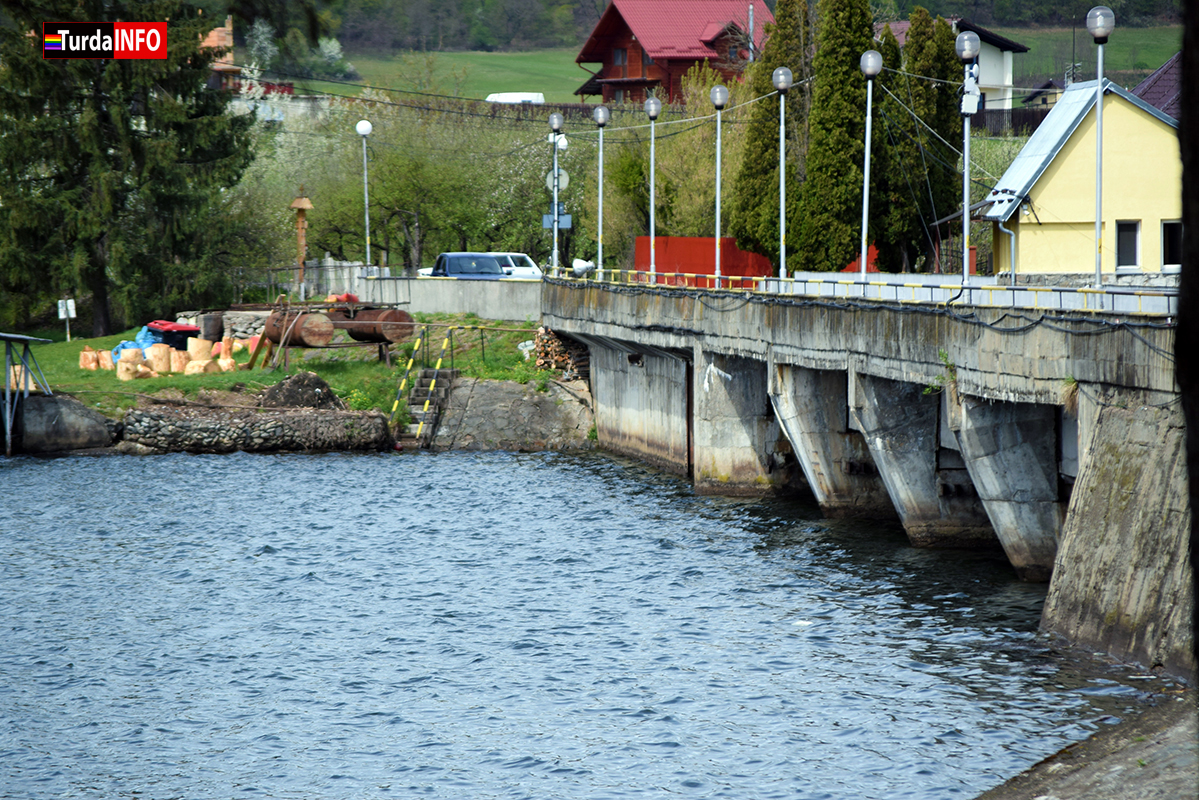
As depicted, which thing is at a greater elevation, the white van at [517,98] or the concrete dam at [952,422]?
the white van at [517,98]

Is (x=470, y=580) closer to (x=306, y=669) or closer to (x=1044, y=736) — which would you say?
(x=306, y=669)

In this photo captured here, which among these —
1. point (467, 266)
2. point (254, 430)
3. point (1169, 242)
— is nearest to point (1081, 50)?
point (467, 266)

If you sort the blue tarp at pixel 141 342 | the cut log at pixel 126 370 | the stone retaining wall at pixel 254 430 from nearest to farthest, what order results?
the stone retaining wall at pixel 254 430, the cut log at pixel 126 370, the blue tarp at pixel 141 342

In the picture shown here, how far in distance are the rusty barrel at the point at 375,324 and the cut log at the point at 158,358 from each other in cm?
627

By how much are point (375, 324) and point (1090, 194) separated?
82.3 feet

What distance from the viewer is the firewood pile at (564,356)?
47.2 metres

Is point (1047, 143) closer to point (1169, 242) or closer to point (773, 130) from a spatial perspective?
point (1169, 242)

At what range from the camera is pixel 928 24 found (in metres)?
47.8

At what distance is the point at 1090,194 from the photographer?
35.9 metres

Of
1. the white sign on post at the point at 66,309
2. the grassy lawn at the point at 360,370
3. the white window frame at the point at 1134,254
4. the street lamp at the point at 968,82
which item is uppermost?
the street lamp at the point at 968,82

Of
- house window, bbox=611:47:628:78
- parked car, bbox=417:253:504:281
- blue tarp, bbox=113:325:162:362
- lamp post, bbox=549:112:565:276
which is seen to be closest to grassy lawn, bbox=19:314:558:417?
blue tarp, bbox=113:325:162:362

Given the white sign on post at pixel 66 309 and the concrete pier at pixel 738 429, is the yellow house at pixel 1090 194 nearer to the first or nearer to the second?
the concrete pier at pixel 738 429

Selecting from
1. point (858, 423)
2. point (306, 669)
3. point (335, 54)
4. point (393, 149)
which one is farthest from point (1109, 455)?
point (393, 149)

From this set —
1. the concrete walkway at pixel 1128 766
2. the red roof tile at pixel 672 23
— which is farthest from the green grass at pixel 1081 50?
the concrete walkway at pixel 1128 766
